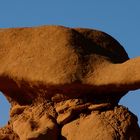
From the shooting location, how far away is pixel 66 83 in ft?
43.2

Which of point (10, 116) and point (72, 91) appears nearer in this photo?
point (72, 91)

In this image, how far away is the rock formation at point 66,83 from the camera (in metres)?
13.1

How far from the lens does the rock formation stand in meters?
13.1

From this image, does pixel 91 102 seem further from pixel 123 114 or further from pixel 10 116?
pixel 10 116

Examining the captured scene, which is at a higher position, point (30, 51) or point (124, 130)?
point (30, 51)

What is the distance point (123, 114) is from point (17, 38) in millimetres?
2502

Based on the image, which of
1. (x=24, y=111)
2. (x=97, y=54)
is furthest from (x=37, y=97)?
(x=97, y=54)

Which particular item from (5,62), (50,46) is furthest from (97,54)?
(5,62)

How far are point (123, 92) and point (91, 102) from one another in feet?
1.96

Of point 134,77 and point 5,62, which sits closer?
point 134,77

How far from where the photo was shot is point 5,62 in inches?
548

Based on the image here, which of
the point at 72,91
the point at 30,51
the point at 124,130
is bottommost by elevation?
the point at 124,130

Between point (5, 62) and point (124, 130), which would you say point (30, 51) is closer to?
point (5, 62)

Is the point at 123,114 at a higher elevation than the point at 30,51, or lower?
lower
